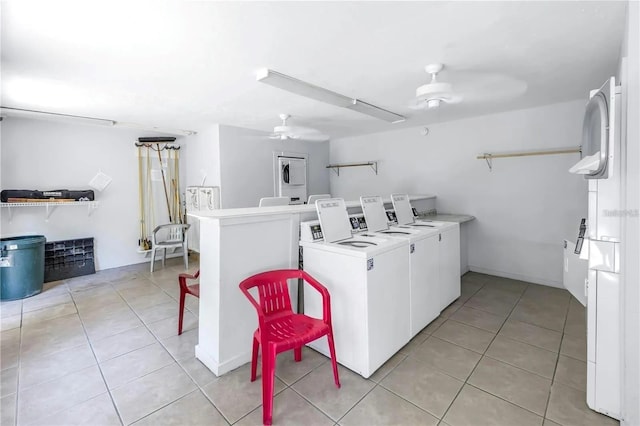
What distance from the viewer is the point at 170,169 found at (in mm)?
5422

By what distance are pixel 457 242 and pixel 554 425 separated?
1.80 meters

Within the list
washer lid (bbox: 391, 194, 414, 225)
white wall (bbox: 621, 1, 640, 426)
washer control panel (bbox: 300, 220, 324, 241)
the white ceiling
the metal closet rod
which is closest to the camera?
white wall (bbox: 621, 1, 640, 426)

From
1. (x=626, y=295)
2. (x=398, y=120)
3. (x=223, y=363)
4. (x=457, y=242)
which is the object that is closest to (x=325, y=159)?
(x=398, y=120)

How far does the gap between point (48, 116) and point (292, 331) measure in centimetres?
430

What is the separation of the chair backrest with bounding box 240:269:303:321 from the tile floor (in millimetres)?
464

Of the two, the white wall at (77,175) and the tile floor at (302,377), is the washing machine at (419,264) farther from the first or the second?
the white wall at (77,175)

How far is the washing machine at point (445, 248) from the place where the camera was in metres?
2.89

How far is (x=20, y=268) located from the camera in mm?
3574

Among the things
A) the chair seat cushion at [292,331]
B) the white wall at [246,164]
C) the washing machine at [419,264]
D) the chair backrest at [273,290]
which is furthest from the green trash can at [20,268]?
the washing machine at [419,264]

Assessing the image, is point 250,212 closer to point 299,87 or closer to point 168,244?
point 299,87

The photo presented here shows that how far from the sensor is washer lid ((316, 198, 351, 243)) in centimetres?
241

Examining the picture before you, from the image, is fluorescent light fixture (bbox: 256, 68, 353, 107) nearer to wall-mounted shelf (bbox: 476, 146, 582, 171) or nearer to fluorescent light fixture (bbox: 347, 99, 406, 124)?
fluorescent light fixture (bbox: 347, 99, 406, 124)

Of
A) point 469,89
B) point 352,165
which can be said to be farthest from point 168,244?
point 469,89

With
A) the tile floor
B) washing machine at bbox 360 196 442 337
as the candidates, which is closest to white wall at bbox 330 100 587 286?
the tile floor
